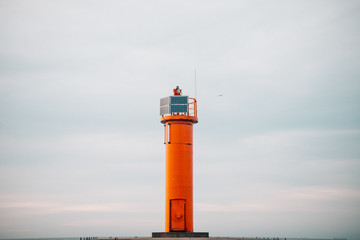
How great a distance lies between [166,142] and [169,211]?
661cm

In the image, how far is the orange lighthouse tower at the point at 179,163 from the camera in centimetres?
4706

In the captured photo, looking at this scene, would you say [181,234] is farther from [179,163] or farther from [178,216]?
[179,163]

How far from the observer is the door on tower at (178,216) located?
46.9m

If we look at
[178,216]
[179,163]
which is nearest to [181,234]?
[178,216]

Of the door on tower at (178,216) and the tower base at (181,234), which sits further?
the door on tower at (178,216)

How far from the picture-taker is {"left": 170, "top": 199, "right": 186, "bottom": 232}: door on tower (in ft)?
154

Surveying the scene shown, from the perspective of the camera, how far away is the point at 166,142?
4831 cm

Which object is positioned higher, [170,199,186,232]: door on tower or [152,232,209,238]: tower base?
[170,199,186,232]: door on tower

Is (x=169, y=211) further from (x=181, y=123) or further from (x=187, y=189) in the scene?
(x=181, y=123)

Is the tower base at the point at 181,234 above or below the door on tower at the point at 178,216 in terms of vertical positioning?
below

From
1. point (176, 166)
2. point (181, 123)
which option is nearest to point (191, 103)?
point (181, 123)

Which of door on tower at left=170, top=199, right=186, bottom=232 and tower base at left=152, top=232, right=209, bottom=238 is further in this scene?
door on tower at left=170, top=199, right=186, bottom=232

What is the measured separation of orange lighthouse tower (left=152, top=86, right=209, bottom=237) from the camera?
47062mm

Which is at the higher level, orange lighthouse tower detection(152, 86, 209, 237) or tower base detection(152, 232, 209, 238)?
orange lighthouse tower detection(152, 86, 209, 237)
